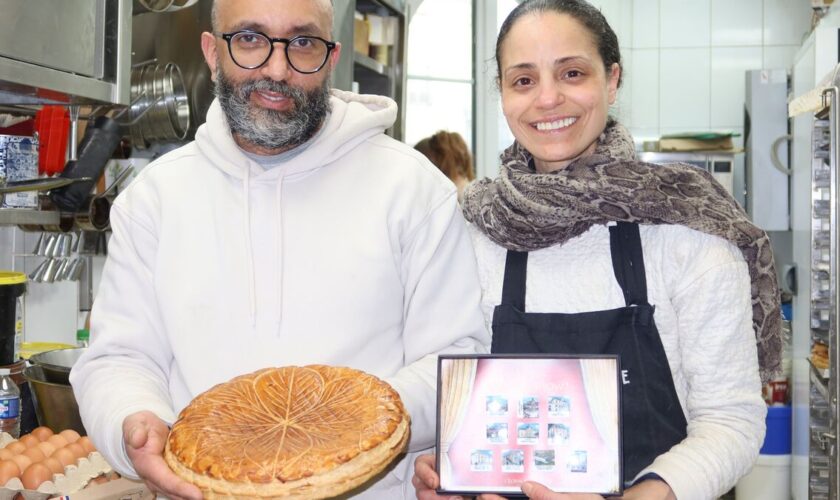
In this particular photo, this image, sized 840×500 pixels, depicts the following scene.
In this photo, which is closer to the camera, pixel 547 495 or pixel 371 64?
pixel 547 495

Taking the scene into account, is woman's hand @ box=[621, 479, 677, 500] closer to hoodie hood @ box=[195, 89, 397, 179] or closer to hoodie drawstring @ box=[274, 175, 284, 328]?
hoodie drawstring @ box=[274, 175, 284, 328]

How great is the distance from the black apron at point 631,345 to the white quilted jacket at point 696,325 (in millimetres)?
22

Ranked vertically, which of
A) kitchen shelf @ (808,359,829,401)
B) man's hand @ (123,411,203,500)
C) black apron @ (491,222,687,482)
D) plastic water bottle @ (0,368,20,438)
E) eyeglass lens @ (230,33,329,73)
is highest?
eyeglass lens @ (230,33,329,73)

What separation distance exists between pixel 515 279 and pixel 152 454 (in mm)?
711

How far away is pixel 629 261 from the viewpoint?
1.57 m

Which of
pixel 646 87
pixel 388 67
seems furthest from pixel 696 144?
pixel 388 67

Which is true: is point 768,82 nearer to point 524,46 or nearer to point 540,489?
point 524,46

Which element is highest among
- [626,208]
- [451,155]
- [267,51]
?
[451,155]

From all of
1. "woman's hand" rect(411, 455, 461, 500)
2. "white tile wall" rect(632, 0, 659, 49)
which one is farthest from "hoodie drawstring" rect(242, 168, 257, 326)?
"white tile wall" rect(632, 0, 659, 49)

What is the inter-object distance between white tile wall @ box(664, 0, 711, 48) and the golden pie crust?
21.3 ft

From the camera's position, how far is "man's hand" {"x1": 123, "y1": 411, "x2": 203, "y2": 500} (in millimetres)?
1246

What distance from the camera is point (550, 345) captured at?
1.58 m

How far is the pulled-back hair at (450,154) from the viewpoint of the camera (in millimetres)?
4977

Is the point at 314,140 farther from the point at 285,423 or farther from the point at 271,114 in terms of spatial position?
the point at 285,423
